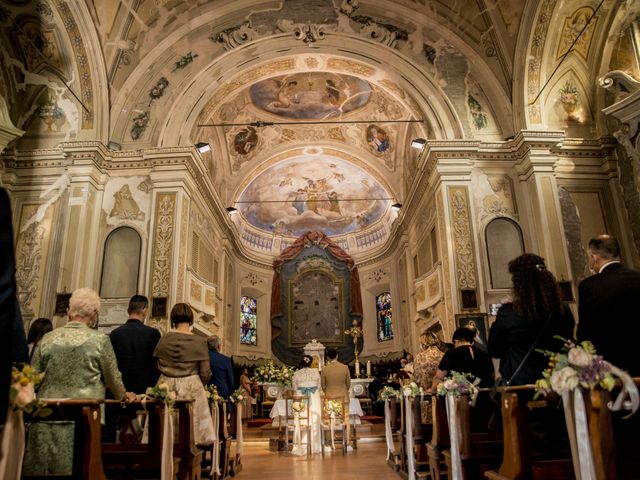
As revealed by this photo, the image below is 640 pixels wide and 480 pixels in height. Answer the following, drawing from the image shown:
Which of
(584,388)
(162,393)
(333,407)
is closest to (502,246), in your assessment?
(333,407)

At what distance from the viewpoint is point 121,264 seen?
11.1 meters

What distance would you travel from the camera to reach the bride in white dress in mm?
8680

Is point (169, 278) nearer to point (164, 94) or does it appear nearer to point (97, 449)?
point (164, 94)

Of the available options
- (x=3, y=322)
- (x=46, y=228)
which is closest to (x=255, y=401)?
(x=46, y=228)

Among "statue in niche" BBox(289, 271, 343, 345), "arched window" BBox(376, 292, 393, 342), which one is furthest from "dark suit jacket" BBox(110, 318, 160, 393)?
"statue in niche" BBox(289, 271, 343, 345)

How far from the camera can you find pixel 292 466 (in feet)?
23.2

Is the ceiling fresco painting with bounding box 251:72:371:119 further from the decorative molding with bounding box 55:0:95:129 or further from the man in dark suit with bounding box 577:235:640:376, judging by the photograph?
the man in dark suit with bounding box 577:235:640:376

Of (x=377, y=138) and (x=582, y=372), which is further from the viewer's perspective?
(x=377, y=138)

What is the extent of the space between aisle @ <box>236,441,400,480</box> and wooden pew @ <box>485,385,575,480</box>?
3.24 m

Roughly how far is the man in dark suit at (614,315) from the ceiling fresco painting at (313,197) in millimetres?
15757

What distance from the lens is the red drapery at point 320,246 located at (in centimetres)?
2052

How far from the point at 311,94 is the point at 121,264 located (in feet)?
26.0

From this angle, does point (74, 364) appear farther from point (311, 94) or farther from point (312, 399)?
point (311, 94)

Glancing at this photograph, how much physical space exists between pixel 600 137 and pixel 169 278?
9569 mm
